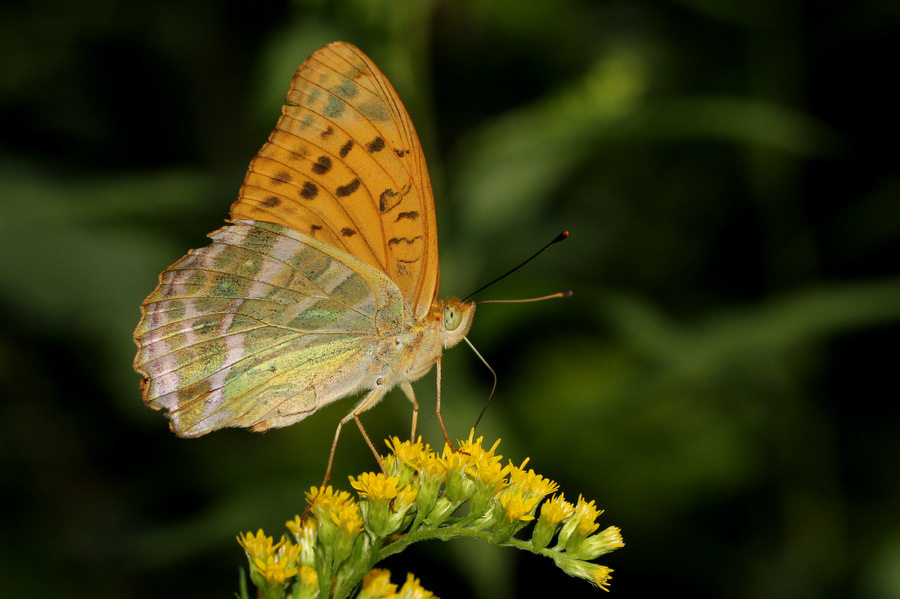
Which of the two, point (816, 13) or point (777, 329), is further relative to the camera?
point (816, 13)

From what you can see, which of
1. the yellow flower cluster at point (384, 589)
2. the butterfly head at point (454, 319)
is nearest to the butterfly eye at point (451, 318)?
the butterfly head at point (454, 319)

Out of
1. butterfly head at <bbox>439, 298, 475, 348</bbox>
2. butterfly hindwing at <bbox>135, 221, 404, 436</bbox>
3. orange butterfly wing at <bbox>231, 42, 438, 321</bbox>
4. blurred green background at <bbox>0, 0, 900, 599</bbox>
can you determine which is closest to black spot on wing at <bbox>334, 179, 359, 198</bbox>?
orange butterfly wing at <bbox>231, 42, 438, 321</bbox>

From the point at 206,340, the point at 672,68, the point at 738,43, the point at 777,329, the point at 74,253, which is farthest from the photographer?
the point at 672,68

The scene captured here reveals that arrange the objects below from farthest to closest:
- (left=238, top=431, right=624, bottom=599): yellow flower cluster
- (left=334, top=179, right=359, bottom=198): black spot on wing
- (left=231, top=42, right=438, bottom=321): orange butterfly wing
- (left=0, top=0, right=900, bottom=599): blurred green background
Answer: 1. (left=0, top=0, right=900, bottom=599): blurred green background
2. (left=334, top=179, right=359, bottom=198): black spot on wing
3. (left=231, top=42, right=438, bottom=321): orange butterfly wing
4. (left=238, top=431, right=624, bottom=599): yellow flower cluster

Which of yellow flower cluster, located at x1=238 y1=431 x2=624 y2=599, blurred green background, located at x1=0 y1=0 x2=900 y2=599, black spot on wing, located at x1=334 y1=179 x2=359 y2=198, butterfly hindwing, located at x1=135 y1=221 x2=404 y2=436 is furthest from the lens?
blurred green background, located at x1=0 y1=0 x2=900 y2=599

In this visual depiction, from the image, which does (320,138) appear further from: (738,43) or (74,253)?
(738,43)

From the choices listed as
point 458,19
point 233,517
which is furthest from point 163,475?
point 458,19

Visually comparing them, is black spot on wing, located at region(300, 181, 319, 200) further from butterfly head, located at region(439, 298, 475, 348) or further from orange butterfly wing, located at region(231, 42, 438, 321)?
butterfly head, located at region(439, 298, 475, 348)
